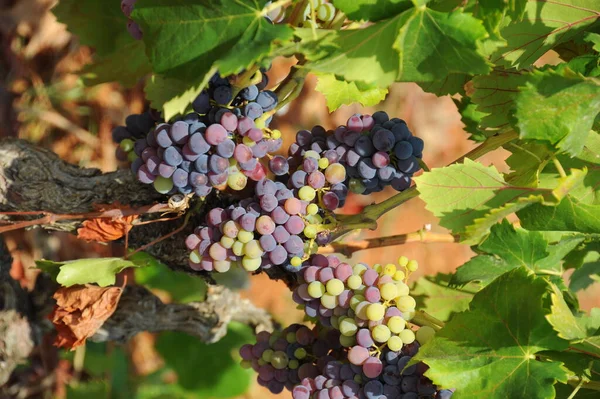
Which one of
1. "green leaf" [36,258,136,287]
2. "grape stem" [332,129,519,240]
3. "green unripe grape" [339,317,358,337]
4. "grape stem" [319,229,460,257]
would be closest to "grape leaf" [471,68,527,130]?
"grape stem" [332,129,519,240]

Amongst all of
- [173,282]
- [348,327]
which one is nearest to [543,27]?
[348,327]

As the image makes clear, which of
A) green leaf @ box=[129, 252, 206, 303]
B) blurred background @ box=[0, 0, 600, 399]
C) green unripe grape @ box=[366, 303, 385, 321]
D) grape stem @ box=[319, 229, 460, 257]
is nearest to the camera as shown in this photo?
green unripe grape @ box=[366, 303, 385, 321]

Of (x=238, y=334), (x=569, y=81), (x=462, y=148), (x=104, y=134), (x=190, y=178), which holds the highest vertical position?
(x=569, y=81)

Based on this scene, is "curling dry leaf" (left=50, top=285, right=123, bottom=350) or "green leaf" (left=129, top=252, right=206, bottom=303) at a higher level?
"curling dry leaf" (left=50, top=285, right=123, bottom=350)

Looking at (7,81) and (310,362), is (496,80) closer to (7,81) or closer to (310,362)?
(310,362)

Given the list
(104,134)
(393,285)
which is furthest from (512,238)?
(104,134)

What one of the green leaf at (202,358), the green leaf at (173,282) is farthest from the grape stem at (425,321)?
the green leaf at (202,358)

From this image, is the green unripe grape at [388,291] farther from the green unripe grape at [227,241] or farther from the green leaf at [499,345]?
the green unripe grape at [227,241]

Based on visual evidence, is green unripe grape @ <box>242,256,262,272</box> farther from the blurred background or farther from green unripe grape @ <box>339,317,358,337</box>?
the blurred background
